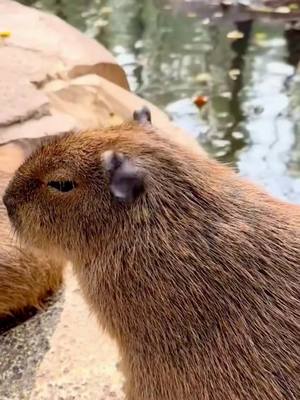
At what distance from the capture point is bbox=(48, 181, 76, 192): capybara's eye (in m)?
2.76

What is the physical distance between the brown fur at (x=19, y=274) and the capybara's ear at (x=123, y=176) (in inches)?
38.8

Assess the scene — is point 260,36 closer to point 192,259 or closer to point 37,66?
point 37,66

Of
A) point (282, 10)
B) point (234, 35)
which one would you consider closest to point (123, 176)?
point (234, 35)

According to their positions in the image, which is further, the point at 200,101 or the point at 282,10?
the point at 282,10

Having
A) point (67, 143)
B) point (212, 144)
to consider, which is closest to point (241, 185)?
point (67, 143)

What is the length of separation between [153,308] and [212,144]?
3.81 metres

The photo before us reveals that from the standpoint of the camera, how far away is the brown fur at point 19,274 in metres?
3.54

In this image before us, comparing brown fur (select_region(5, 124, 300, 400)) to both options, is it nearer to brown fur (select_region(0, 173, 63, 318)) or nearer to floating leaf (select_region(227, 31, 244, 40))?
brown fur (select_region(0, 173, 63, 318))

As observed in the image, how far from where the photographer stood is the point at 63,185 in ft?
9.09

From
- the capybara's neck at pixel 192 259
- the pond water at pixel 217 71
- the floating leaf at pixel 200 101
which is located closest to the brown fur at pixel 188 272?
the capybara's neck at pixel 192 259

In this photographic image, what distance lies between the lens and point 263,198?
2.77 m

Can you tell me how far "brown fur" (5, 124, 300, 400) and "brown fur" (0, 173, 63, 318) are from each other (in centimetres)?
84

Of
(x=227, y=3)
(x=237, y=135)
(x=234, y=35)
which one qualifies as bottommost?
(x=237, y=135)

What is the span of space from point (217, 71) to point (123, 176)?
5063 millimetres
